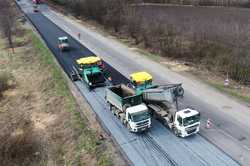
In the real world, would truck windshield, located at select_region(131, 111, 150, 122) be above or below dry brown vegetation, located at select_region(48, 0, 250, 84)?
below

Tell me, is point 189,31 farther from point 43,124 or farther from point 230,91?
point 43,124

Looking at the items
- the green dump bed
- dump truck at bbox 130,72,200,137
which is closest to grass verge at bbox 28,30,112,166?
the green dump bed

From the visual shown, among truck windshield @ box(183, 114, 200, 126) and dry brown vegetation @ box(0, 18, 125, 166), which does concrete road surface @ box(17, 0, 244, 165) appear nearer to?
dry brown vegetation @ box(0, 18, 125, 166)

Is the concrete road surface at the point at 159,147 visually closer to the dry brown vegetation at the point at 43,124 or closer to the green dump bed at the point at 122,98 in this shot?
the dry brown vegetation at the point at 43,124

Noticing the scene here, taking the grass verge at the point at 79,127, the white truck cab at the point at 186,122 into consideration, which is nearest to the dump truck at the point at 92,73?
the grass verge at the point at 79,127

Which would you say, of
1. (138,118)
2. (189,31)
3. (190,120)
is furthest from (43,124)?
(189,31)

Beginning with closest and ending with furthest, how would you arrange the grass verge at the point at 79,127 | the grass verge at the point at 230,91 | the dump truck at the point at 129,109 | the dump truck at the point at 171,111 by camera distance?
the grass verge at the point at 79,127 → the dump truck at the point at 171,111 → the dump truck at the point at 129,109 → the grass verge at the point at 230,91
